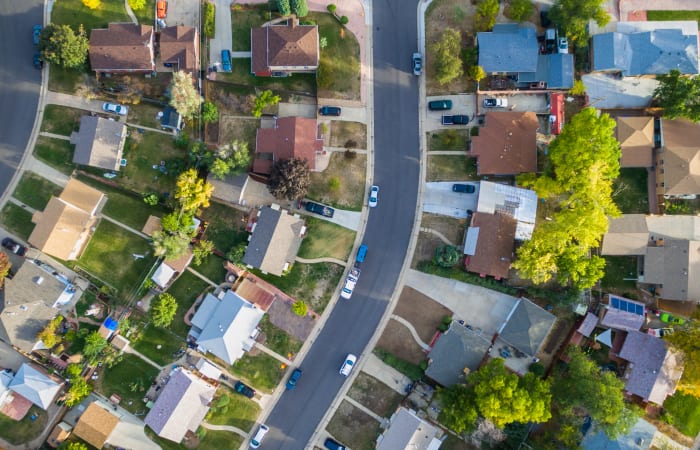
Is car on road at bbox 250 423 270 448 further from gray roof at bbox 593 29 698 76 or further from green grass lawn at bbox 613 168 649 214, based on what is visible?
gray roof at bbox 593 29 698 76

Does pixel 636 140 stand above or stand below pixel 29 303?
above

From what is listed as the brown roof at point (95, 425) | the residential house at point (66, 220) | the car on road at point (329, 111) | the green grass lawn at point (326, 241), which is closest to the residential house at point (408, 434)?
the green grass lawn at point (326, 241)

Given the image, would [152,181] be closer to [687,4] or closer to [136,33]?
[136,33]

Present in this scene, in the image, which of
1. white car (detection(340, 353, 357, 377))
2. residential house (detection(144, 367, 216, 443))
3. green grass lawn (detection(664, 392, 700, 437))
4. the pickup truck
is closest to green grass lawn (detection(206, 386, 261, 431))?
residential house (detection(144, 367, 216, 443))

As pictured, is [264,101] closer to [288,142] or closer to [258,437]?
[288,142]

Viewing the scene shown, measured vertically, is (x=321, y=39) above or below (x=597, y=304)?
above

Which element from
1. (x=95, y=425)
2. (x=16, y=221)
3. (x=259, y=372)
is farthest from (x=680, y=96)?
(x=16, y=221)

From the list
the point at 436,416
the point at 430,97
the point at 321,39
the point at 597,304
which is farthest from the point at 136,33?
the point at 597,304
